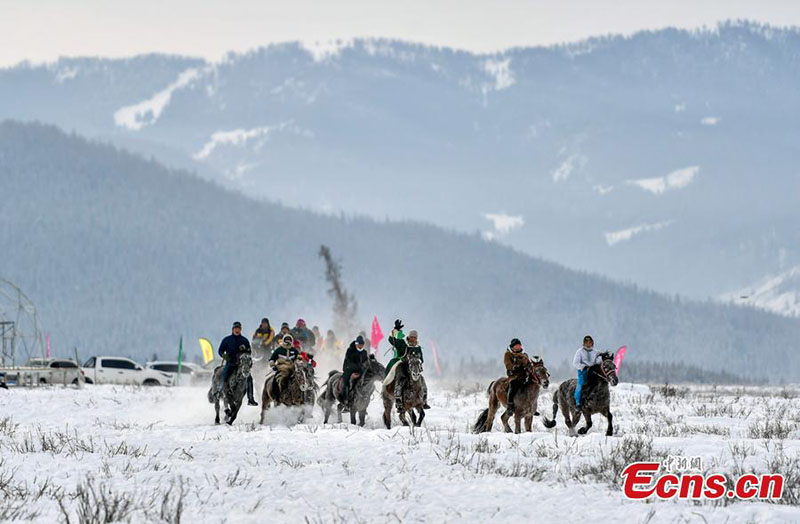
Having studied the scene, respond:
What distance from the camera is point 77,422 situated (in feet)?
90.8

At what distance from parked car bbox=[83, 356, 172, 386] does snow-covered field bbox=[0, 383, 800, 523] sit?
3671 centimetres

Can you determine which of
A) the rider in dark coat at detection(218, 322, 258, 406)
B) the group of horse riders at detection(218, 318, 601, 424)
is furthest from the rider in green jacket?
the rider in dark coat at detection(218, 322, 258, 406)

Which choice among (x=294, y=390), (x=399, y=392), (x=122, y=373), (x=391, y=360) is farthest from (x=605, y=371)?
(x=122, y=373)

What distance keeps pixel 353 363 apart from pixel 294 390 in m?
1.46

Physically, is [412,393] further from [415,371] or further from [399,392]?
[415,371]

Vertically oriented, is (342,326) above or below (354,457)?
above

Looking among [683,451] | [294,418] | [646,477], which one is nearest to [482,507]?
[646,477]

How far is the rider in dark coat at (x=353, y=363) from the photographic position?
1041 inches

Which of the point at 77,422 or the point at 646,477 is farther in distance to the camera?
the point at 77,422

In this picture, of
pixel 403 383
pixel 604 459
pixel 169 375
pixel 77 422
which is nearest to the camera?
pixel 604 459

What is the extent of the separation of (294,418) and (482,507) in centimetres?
1213

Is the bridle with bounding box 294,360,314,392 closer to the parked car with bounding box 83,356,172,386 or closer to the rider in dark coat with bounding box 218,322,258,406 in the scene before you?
the rider in dark coat with bounding box 218,322,258,406

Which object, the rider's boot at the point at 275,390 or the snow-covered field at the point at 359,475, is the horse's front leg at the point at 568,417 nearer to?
the snow-covered field at the point at 359,475

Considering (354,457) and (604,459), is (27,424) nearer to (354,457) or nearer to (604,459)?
(354,457)
